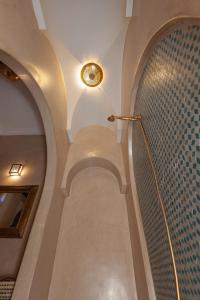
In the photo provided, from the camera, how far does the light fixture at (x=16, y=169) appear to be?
292cm

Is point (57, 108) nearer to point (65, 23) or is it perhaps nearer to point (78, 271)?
point (65, 23)

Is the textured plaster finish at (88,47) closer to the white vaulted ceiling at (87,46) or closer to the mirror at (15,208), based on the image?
the white vaulted ceiling at (87,46)

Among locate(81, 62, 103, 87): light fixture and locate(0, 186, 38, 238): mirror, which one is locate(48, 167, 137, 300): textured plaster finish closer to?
locate(0, 186, 38, 238): mirror

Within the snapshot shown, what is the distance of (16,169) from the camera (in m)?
2.98

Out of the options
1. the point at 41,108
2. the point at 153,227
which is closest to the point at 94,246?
the point at 153,227

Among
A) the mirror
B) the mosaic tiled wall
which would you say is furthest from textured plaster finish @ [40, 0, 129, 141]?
the mosaic tiled wall

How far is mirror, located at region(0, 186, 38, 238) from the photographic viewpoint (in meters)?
2.26

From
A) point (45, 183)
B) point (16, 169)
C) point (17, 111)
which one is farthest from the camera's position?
point (17, 111)

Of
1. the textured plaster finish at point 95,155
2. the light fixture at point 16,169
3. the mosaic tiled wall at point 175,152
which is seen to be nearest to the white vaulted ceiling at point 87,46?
the textured plaster finish at point 95,155

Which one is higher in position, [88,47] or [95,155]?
[88,47]

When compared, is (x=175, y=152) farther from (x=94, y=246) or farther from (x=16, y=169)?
(x=16, y=169)

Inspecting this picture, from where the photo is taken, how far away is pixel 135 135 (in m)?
2.09

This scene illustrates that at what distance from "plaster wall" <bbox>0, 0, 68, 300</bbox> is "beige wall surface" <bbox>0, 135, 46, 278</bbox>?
1.30 ft

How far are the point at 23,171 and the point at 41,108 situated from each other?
1073mm
